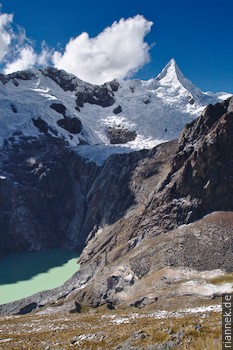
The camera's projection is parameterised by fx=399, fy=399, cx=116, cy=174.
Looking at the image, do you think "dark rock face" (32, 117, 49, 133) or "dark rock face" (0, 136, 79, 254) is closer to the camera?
"dark rock face" (0, 136, 79, 254)

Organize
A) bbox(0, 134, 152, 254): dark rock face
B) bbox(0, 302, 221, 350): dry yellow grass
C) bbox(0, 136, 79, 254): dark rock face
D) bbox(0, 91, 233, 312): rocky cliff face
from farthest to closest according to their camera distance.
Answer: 1. bbox(0, 136, 79, 254): dark rock face
2. bbox(0, 134, 152, 254): dark rock face
3. bbox(0, 91, 233, 312): rocky cliff face
4. bbox(0, 302, 221, 350): dry yellow grass

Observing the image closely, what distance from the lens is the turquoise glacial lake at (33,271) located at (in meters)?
97.0

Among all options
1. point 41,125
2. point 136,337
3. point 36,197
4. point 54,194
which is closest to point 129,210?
point 54,194

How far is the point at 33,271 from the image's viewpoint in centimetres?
11144

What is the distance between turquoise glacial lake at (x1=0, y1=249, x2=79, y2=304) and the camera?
97000mm

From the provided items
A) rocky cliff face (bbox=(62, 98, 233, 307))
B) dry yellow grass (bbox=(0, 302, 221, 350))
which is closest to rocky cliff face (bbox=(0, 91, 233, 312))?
rocky cliff face (bbox=(62, 98, 233, 307))

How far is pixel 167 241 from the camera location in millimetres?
81750

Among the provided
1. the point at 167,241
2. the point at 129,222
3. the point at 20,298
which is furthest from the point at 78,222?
the point at 167,241

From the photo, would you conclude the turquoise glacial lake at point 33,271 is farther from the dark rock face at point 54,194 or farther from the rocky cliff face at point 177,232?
the rocky cliff face at point 177,232

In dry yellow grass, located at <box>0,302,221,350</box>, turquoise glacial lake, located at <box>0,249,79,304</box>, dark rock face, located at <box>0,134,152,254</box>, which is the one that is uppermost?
dark rock face, located at <box>0,134,152,254</box>

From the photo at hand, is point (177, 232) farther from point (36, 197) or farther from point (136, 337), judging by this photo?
point (36, 197)

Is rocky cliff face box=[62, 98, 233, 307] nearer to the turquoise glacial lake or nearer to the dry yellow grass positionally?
the turquoise glacial lake

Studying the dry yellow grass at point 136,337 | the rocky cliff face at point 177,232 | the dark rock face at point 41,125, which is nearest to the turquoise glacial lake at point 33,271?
the rocky cliff face at point 177,232

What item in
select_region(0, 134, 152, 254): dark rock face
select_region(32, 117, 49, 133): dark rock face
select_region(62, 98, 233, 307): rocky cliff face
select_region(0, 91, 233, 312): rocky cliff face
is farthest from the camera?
select_region(32, 117, 49, 133): dark rock face
